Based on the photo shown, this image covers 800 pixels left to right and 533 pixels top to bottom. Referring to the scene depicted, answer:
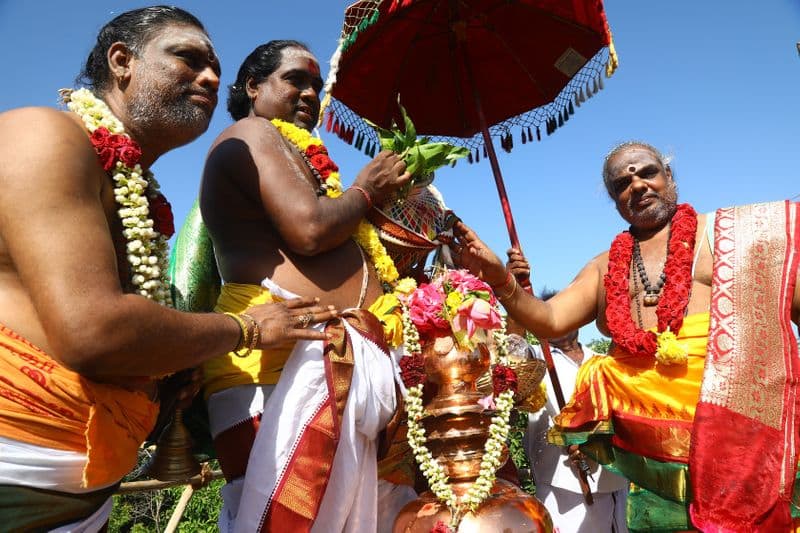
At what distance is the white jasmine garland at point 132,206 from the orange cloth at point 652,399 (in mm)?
2295

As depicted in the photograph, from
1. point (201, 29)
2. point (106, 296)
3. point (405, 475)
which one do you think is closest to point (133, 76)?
point (201, 29)

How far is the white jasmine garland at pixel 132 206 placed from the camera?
7.02 ft

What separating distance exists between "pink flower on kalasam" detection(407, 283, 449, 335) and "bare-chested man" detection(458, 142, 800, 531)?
2.44 ft

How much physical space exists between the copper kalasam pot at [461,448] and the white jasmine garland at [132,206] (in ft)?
3.76

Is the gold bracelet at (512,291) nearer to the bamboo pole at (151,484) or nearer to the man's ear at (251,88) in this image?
the man's ear at (251,88)

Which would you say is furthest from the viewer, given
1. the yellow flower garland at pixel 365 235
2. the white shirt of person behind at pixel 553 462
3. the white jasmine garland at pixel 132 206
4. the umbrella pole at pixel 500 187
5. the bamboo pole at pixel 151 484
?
the white shirt of person behind at pixel 553 462

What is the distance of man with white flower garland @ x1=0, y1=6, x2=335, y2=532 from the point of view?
173cm

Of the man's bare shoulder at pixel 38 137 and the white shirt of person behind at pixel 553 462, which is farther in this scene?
the white shirt of person behind at pixel 553 462

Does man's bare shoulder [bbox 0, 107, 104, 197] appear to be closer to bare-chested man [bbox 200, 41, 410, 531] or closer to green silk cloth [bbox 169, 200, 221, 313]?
bare-chested man [bbox 200, 41, 410, 531]

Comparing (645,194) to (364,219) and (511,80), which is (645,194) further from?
(364,219)

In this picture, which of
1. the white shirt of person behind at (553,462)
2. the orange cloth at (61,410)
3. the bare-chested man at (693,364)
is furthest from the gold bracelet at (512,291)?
the orange cloth at (61,410)

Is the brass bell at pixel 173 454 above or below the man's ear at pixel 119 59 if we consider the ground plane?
below

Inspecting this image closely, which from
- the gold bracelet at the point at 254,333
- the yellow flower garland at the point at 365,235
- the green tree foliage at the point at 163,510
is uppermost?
the yellow flower garland at the point at 365,235

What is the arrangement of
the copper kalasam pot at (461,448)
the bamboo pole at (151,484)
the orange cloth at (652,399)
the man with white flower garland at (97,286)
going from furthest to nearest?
1. the bamboo pole at (151,484)
2. the orange cloth at (652,399)
3. the copper kalasam pot at (461,448)
4. the man with white flower garland at (97,286)
